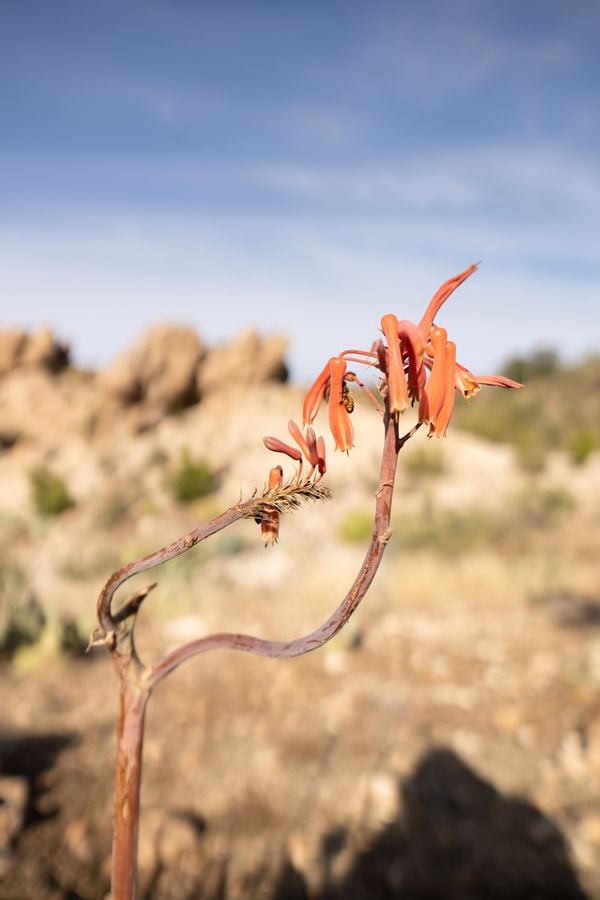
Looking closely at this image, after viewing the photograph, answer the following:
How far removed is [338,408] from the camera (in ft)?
3.79

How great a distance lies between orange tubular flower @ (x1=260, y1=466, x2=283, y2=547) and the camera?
47.1 inches

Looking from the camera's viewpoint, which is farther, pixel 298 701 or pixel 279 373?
pixel 279 373

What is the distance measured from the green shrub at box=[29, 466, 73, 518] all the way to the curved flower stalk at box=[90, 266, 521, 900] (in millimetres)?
14956

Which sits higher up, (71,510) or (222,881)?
(222,881)

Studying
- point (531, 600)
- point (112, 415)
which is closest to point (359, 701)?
point (531, 600)

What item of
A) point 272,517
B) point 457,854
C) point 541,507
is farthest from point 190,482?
point 272,517

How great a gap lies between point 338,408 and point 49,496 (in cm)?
1540

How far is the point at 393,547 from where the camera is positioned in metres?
10.5

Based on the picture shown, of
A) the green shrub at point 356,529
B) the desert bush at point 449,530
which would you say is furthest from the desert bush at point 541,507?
the green shrub at point 356,529

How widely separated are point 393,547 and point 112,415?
11944mm

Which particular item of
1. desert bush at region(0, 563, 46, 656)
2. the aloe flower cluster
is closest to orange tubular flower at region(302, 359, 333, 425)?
the aloe flower cluster

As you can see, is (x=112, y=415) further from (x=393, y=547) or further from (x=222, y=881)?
(x=222, y=881)

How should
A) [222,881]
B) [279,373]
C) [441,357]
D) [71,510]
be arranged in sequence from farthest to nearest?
[279,373], [71,510], [222,881], [441,357]

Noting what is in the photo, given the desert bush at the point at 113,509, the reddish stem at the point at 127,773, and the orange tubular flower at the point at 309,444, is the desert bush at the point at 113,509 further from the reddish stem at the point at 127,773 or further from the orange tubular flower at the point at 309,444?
the orange tubular flower at the point at 309,444
